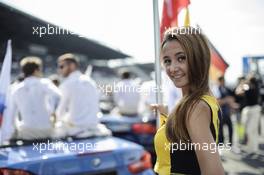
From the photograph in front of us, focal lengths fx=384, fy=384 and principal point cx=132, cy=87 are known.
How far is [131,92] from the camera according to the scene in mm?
6402

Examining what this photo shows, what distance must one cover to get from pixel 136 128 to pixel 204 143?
374 centimetres

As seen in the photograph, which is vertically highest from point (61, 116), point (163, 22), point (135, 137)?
point (163, 22)

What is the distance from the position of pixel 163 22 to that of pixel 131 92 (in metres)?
3.31

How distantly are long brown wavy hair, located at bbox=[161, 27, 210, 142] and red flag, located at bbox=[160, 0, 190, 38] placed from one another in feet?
4.79

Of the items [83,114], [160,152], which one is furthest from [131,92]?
[160,152]

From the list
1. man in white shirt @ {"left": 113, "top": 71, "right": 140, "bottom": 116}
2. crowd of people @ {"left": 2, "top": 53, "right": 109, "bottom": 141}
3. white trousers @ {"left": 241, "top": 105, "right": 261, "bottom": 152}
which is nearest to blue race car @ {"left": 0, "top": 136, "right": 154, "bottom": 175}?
crowd of people @ {"left": 2, "top": 53, "right": 109, "bottom": 141}

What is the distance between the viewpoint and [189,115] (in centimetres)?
155

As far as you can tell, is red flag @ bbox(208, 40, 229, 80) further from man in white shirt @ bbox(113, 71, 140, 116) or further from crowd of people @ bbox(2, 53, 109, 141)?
man in white shirt @ bbox(113, 71, 140, 116)

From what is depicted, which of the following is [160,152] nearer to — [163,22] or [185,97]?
[185,97]

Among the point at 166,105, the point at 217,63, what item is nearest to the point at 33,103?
the point at 217,63

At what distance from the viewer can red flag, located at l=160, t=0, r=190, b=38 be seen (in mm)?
3127

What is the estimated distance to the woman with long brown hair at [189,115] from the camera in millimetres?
1508
